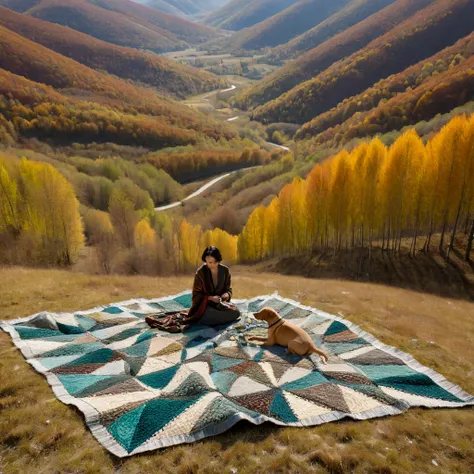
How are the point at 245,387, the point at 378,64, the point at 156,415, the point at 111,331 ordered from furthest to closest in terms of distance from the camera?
the point at 378,64 → the point at 111,331 → the point at 245,387 → the point at 156,415

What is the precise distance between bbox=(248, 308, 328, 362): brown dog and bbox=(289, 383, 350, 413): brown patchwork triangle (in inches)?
48.2

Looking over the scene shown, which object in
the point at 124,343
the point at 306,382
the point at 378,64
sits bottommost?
the point at 306,382

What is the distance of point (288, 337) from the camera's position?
29.0 ft

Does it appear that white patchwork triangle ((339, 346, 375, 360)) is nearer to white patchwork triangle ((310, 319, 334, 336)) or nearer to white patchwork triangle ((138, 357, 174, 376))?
white patchwork triangle ((310, 319, 334, 336))

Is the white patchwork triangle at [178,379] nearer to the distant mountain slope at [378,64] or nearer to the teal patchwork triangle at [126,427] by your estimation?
the teal patchwork triangle at [126,427]

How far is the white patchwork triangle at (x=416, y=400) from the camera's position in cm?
688

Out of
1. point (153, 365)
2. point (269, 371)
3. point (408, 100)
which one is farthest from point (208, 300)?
point (408, 100)

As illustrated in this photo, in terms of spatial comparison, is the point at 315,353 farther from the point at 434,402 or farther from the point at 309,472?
the point at 309,472

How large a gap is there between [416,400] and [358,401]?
1323 millimetres

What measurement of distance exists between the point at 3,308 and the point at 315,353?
1045cm

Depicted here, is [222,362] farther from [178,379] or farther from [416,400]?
[416,400]

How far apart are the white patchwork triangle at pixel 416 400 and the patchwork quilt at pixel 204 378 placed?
29 millimetres

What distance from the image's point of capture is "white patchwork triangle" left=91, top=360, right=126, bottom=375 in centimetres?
762

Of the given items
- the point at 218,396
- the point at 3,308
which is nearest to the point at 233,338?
the point at 218,396
